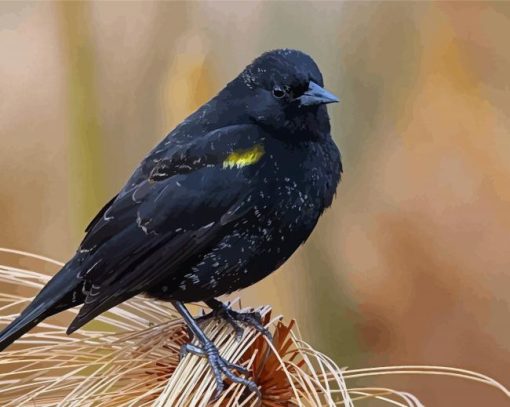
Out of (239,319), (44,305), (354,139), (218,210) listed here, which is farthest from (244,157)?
(354,139)

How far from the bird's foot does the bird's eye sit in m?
0.41

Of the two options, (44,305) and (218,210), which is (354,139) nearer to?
(218,210)

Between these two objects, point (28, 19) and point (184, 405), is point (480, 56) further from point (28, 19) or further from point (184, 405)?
point (184, 405)

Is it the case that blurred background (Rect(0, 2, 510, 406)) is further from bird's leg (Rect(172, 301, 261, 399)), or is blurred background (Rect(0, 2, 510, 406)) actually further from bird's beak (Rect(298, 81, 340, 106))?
bird's leg (Rect(172, 301, 261, 399))

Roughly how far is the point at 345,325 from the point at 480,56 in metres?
0.74

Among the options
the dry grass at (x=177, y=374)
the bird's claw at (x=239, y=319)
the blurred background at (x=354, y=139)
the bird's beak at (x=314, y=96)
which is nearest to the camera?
the dry grass at (x=177, y=374)

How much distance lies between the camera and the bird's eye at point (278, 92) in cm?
120

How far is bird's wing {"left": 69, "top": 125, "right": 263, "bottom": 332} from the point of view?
1.12 metres

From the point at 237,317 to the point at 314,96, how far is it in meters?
0.36

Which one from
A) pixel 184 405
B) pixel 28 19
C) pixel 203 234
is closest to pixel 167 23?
pixel 28 19

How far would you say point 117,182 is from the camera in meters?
1.94

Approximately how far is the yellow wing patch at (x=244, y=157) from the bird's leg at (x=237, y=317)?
0.23 m

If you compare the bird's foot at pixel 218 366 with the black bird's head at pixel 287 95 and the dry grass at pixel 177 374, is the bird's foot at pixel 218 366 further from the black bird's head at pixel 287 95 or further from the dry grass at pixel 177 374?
the black bird's head at pixel 287 95

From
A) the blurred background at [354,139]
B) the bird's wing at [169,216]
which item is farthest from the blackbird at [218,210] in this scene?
the blurred background at [354,139]
